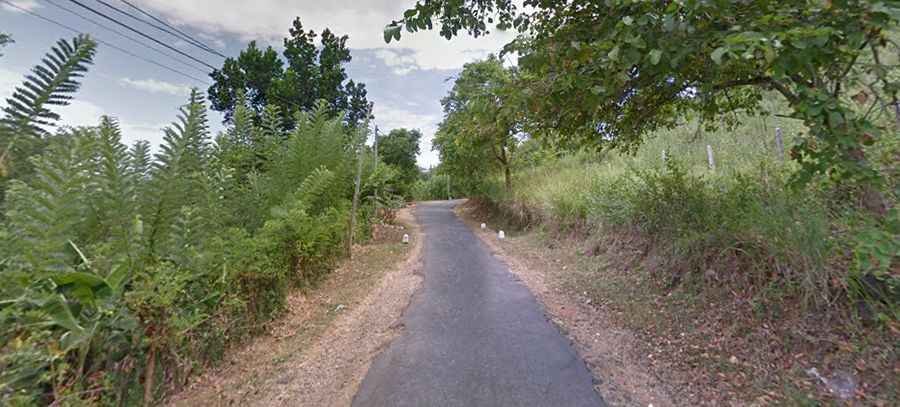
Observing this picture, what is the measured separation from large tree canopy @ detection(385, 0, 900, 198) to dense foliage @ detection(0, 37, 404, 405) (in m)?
1.81

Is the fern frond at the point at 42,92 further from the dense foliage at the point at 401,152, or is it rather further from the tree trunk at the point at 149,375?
the dense foliage at the point at 401,152

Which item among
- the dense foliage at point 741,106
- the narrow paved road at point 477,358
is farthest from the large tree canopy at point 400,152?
the dense foliage at point 741,106

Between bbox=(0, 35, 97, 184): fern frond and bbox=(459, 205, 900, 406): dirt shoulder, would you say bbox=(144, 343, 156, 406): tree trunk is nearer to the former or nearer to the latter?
bbox=(0, 35, 97, 184): fern frond

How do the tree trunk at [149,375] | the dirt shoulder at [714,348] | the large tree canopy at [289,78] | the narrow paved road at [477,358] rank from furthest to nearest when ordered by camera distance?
the large tree canopy at [289,78] < the narrow paved road at [477,358] < the tree trunk at [149,375] < the dirt shoulder at [714,348]

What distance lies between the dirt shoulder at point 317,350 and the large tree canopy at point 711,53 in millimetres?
2467

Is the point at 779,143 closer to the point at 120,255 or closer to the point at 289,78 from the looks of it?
the point at 120,255

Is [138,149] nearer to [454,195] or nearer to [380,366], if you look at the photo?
[380,366]

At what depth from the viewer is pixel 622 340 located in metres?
2.83

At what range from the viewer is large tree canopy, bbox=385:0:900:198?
1.35 meters

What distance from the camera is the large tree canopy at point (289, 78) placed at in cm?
1002

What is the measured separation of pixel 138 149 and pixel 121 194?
1.63ft

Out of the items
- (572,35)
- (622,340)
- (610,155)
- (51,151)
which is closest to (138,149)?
(51,151)

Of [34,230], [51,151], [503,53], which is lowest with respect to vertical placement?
[34,230]

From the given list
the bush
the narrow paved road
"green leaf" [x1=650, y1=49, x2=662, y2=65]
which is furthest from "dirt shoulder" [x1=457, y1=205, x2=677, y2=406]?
the bush
